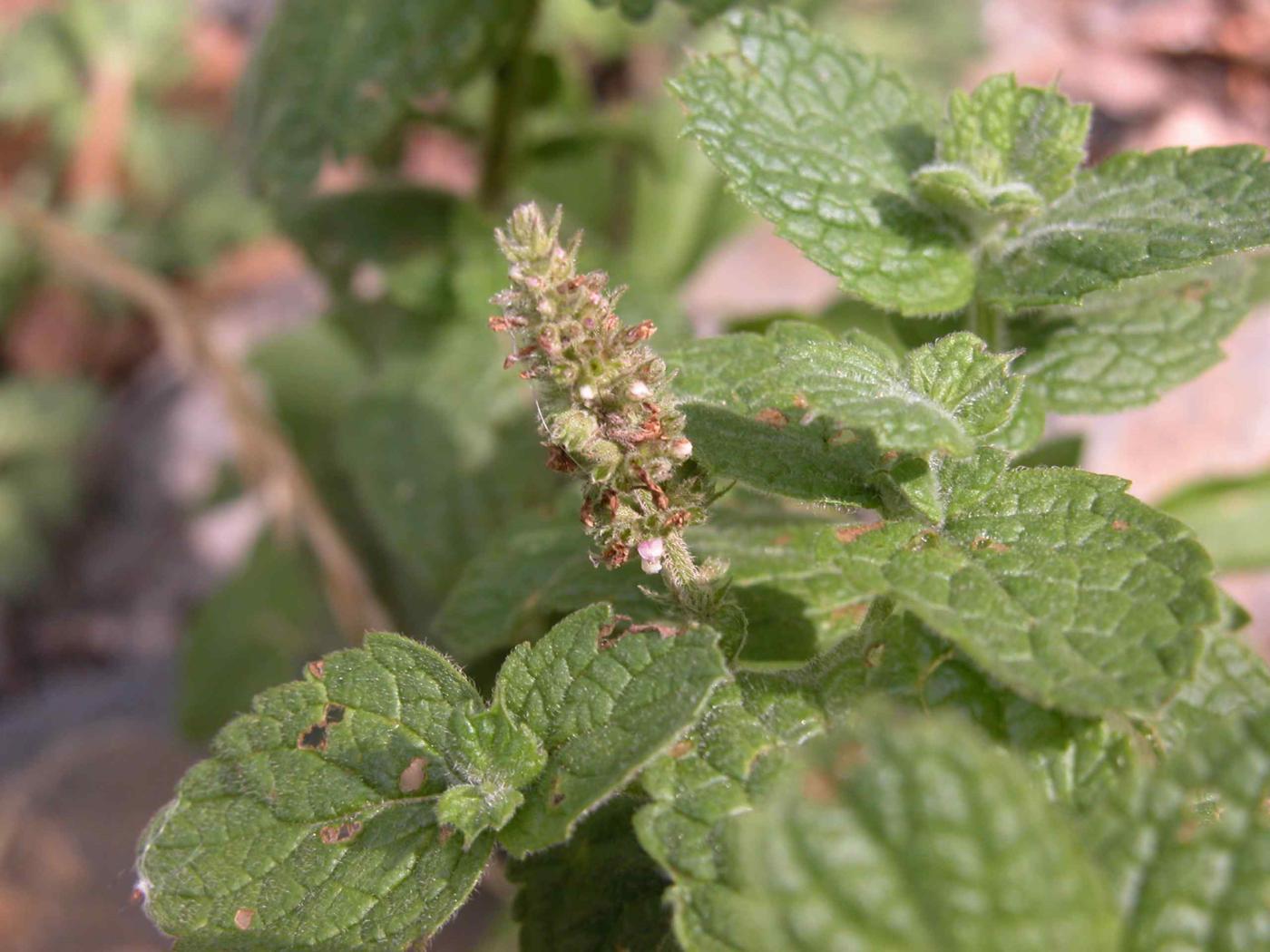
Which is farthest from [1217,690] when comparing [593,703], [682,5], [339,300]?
[339,300]

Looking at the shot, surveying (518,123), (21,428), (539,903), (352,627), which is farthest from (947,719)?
(21,428)

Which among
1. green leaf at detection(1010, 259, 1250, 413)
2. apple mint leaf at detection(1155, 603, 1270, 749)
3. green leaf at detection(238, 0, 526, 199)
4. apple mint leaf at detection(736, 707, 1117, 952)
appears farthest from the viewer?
green leaf at detection(238, 0, 526, 199)

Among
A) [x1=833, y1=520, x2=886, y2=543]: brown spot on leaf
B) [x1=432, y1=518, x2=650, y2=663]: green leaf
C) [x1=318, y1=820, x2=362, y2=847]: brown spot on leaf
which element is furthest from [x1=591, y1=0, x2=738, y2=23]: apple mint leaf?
[x1=318, y1=820, x2=362, y2=847]: brown spot on leaf

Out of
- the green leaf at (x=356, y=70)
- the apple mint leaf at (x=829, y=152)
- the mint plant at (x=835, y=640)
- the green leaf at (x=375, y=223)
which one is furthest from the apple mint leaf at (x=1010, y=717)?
the green leaf at (x=375, y=223)

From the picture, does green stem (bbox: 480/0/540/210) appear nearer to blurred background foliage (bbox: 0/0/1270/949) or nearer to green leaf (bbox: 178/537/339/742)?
blurred background foliage (bbox: 0/0/1270/949)

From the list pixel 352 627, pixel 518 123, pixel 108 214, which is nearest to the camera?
pixel 352 627

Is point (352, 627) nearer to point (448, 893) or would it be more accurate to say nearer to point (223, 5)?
point (448, 893)
